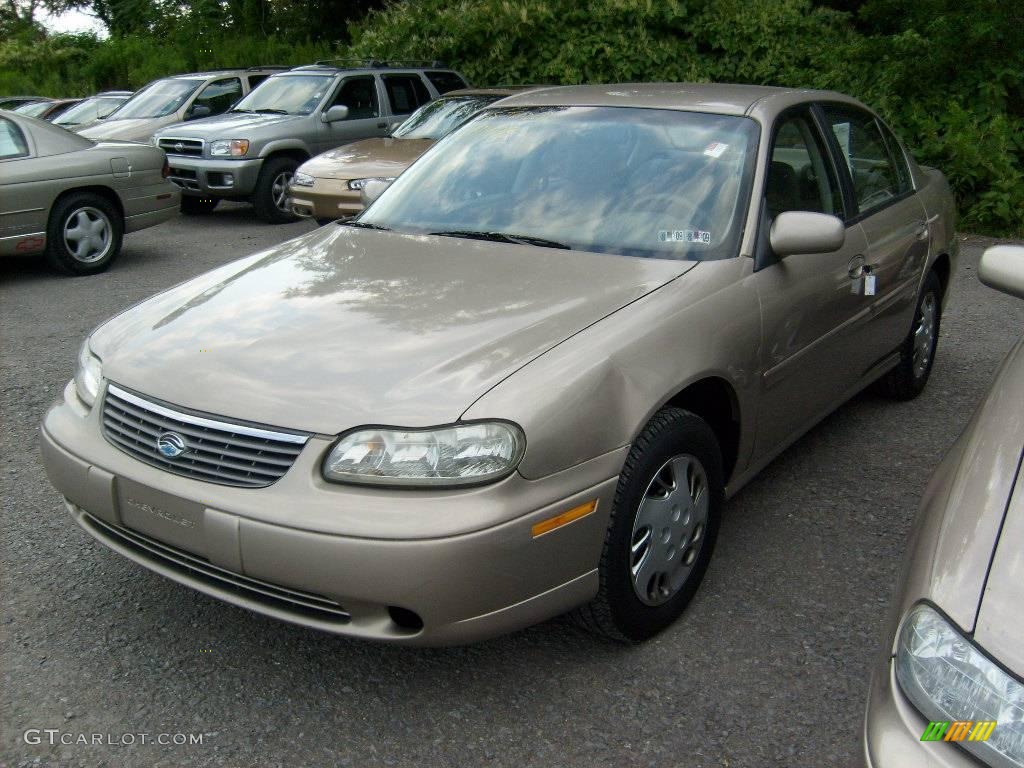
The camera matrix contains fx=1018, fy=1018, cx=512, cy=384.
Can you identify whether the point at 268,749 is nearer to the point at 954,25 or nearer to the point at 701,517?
the point at 701,517

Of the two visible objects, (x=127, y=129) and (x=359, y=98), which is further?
(x=127, y=129)

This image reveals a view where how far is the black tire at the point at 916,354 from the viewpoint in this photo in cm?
492

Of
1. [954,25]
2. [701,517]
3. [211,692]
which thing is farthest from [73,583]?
[954,25]

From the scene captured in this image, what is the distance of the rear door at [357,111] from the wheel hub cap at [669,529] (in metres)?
9.76

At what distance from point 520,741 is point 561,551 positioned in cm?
51

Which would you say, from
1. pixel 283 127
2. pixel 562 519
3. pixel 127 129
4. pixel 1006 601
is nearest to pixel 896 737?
pixel 1006 601

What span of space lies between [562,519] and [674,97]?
212 cm

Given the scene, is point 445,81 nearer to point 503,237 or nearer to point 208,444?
point 503,237

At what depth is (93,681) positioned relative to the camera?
2.88 m

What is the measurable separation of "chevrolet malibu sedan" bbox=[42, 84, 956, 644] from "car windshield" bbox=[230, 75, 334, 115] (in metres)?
8.40

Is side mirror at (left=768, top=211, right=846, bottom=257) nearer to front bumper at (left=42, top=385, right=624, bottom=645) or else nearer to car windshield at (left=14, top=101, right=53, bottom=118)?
front bumper at (left=42, top=385, right=624, bottom=645)

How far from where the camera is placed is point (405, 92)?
1273 centimetres

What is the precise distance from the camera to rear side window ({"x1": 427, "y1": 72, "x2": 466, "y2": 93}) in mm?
12912

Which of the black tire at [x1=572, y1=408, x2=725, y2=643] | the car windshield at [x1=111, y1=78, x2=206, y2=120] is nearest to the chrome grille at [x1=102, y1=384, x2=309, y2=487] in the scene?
the black tire at [x1=572, y1=408, x2=725, y2=643]
